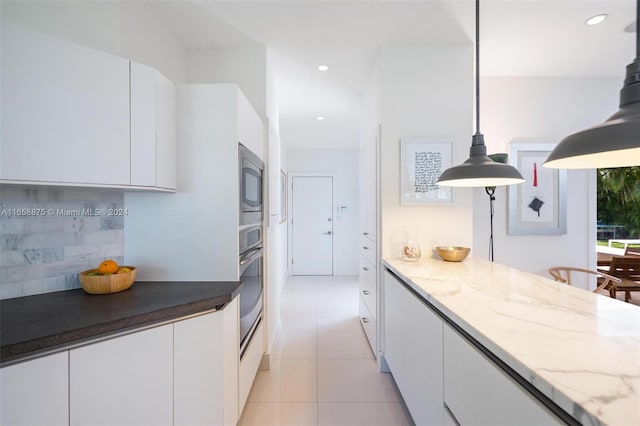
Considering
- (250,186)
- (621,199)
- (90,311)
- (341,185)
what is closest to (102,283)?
(90,311)

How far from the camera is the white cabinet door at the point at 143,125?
4.17 feet

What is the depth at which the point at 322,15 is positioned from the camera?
6.03 feet

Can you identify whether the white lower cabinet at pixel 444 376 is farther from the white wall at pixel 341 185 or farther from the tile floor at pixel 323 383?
the white wall at pixel 341 185

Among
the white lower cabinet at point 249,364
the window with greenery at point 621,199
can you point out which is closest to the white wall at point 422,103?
the white lower cabinet at point 249,364

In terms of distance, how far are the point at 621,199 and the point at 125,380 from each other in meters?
5.50

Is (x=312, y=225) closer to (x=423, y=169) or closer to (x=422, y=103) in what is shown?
(x=423, y=169)

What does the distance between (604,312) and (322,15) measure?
217cm

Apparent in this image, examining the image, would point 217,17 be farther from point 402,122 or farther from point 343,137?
point 343,137

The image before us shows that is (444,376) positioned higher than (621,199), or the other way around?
(621,199)

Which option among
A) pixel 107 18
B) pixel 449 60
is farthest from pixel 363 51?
pixel 107 18

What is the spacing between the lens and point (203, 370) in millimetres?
1257

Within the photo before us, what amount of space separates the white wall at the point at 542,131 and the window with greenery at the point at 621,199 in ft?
3.35

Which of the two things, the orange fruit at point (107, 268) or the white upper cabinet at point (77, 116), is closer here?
the white upper cabinet at point (77, 116)

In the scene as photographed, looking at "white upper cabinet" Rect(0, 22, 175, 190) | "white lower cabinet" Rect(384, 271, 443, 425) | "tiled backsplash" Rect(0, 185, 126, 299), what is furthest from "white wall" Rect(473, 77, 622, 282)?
"tiled backsplash" Rect(0, 185, 126, 299)
